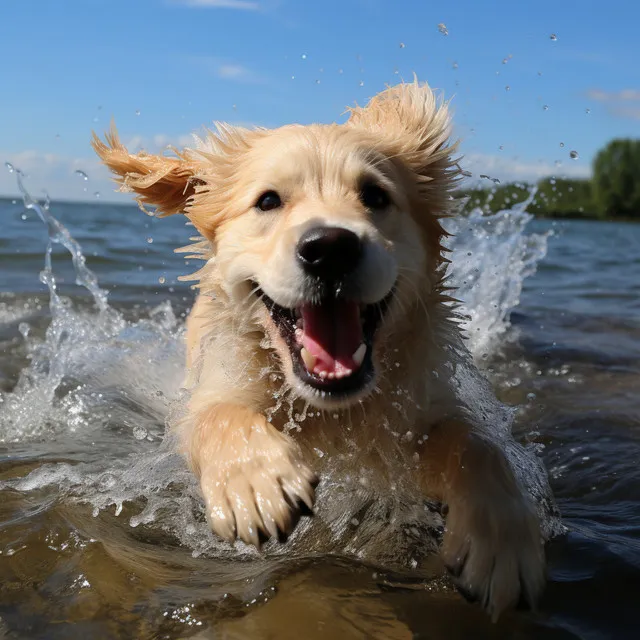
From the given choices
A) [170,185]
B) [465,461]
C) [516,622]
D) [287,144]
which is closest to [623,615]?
[516,622]

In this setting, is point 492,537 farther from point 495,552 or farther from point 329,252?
point 329,252

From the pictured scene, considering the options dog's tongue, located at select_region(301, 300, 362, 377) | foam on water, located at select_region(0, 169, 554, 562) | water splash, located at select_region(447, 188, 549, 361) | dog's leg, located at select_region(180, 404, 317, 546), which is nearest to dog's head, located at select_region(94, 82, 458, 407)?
dog's tongue, located at select_region(301, 300, 362, 377)

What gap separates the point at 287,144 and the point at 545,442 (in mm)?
2256

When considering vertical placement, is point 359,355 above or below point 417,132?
below

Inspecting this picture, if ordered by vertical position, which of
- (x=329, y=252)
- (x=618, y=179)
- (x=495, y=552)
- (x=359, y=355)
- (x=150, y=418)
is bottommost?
(x=150, y=418)

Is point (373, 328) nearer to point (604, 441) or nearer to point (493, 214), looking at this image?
A: point (604, 441)

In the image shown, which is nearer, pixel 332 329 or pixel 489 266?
pixel 332 329

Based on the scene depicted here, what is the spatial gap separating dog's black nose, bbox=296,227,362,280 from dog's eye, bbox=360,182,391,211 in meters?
0.45

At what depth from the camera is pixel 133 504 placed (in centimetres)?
320

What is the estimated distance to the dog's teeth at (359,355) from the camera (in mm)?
2643

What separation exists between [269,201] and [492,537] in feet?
4.76

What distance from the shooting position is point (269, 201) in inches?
117

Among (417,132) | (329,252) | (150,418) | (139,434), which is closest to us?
(329,252)

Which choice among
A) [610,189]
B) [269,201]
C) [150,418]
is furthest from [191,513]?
[610,189]
